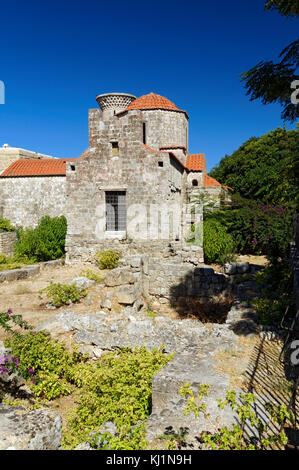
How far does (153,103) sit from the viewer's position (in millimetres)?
18344

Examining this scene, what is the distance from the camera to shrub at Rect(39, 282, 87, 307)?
912 cm

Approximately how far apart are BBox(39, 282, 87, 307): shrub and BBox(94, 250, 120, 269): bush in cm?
338

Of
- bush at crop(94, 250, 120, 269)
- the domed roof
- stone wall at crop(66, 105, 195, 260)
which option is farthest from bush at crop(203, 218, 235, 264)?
the domed roof

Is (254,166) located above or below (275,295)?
above

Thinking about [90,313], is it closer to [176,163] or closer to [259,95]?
[259,95]

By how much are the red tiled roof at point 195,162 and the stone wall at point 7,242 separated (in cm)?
1189

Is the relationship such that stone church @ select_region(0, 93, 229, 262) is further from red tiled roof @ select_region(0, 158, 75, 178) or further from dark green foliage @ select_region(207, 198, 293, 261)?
red tiled roof @ select_region(0, 158, 75, 178)

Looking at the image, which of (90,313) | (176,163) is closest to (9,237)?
(176,163)

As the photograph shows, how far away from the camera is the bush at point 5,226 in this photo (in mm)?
20531

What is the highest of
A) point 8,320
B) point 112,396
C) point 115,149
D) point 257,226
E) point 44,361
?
point 115,149

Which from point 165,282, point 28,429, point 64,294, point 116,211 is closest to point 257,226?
point 165,282

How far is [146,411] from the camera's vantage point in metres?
4.61

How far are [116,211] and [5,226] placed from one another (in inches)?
412

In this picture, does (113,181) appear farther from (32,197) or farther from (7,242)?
(32,197)
